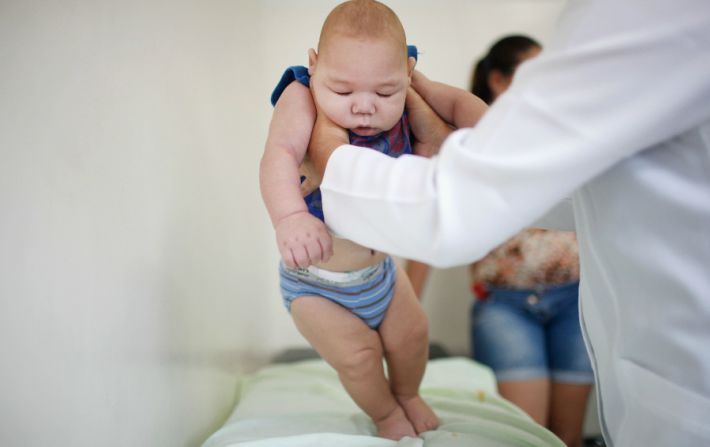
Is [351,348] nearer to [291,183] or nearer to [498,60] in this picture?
[291,183]

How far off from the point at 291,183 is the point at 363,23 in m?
0.20

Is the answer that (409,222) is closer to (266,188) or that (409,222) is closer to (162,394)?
(266,188)

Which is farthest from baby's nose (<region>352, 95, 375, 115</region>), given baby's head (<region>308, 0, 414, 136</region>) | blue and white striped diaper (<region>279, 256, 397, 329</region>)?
blue and white striped diaper (<region>279, 256, 397, 329</region>)

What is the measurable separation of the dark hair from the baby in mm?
871

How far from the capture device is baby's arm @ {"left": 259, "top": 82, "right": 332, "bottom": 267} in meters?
0.60

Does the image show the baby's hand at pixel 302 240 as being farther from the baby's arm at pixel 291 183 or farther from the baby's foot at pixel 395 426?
the baby's foot at pixel 395 426

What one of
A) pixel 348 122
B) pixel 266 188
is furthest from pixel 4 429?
pixel 348 122

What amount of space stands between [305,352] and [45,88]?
3.18 feet

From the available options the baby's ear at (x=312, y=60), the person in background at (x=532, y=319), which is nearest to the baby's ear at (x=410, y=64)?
the baby's ear at (x=312, y=60)

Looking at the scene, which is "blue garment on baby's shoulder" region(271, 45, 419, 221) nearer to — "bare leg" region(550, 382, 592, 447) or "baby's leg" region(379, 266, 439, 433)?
"baby's leg" region(379, 266, 439, 433)

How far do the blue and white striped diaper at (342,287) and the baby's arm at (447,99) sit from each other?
234mm

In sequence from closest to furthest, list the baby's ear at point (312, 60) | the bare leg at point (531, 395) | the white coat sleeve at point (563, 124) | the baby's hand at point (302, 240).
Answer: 1. the white coat sleeve at point (563, 124)
2. the baby's hand at point (302, 240)
3. the baby's ear at point (312, 60)
4. the bare leg at point (531, 395)

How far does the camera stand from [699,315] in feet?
1.72

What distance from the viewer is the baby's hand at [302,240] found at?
595 mm
